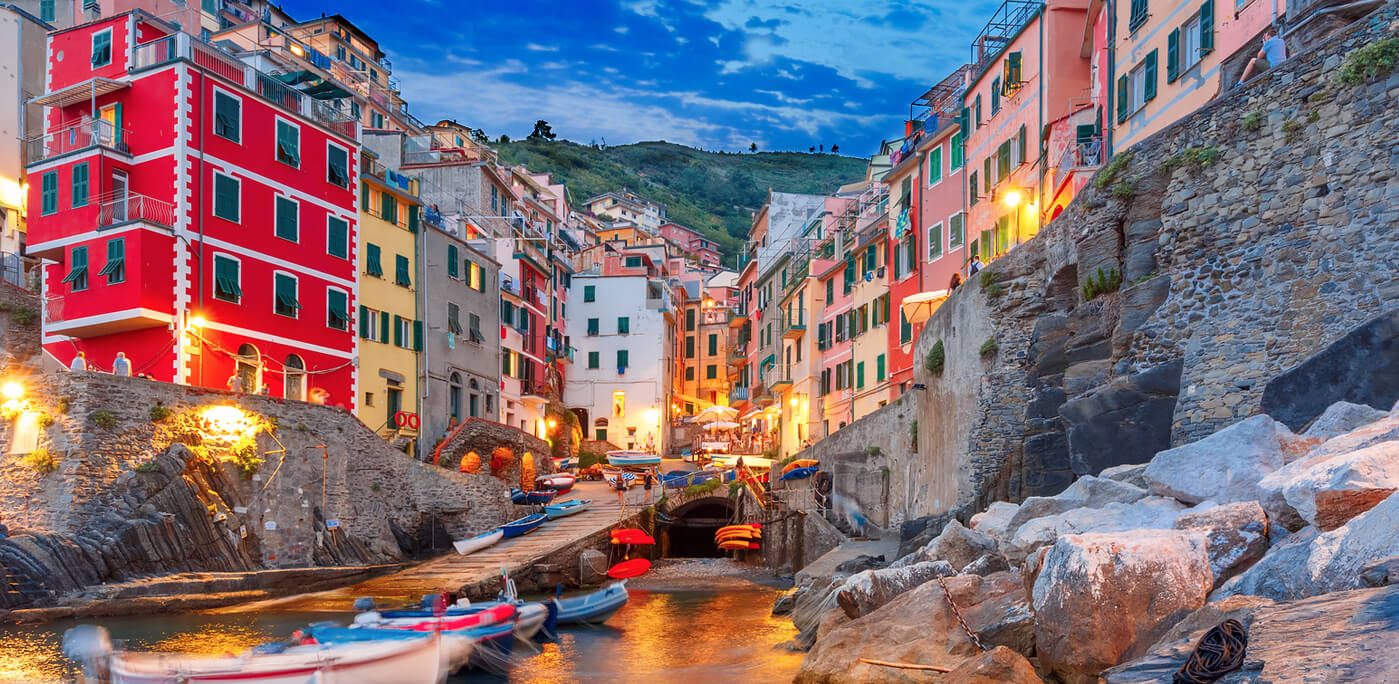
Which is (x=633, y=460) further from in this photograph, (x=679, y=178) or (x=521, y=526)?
(x=679, y=178)

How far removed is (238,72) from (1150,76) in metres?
29.0

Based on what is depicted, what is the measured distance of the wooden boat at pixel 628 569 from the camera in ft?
132

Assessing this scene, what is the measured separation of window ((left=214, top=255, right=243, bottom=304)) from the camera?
118 feet

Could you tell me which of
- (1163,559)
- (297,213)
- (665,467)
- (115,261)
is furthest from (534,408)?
(1163,559)

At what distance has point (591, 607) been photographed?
98.9ft

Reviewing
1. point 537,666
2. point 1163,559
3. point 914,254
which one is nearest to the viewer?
point 1163,559

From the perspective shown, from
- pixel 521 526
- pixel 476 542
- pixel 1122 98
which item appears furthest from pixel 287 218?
pixel 1122 98

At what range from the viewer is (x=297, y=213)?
40.0 metres

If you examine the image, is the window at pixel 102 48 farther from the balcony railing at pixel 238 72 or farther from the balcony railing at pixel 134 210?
the balcony railing at pixel 134 210

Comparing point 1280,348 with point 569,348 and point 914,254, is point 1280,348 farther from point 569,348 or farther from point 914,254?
point 569,348

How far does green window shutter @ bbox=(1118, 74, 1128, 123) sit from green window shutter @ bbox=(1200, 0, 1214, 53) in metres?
3.88

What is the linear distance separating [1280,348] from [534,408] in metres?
49.2

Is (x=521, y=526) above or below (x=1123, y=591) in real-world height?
below

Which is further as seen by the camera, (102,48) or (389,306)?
(389,306)
